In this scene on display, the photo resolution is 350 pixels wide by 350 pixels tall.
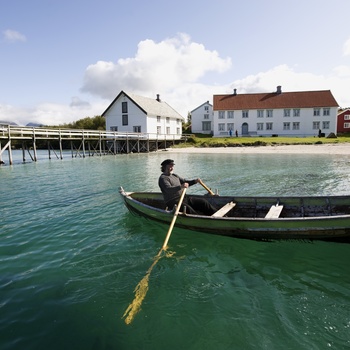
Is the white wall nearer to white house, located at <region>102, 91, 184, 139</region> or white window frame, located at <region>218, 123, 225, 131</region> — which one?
white window frame, located at <region>218, 123, 225, 131</region>

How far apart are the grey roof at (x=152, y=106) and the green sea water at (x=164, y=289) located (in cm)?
4332

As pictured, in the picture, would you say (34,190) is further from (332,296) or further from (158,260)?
(332,296)

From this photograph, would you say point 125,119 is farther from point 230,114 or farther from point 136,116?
point 230,114

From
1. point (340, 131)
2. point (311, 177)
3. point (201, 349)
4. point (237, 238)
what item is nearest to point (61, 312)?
point (201, 349)

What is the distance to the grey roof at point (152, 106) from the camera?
166ft

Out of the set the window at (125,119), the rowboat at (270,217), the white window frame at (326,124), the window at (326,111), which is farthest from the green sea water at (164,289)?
the window at (326,111)

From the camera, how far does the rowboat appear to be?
6.69 m

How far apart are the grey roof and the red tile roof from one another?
9397mm

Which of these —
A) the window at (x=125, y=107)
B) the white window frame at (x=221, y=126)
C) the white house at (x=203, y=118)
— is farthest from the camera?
the white house at (x=203, y=118)

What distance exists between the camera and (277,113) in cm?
5738

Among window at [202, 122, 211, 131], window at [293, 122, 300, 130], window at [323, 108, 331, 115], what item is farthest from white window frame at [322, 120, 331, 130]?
window at [202, 122, 211, 131]

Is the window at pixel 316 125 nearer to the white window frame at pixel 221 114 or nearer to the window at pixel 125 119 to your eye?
the white window frame at pixel 221 114

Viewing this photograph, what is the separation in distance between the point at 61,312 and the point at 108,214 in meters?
5.90

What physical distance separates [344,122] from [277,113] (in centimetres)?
1622
